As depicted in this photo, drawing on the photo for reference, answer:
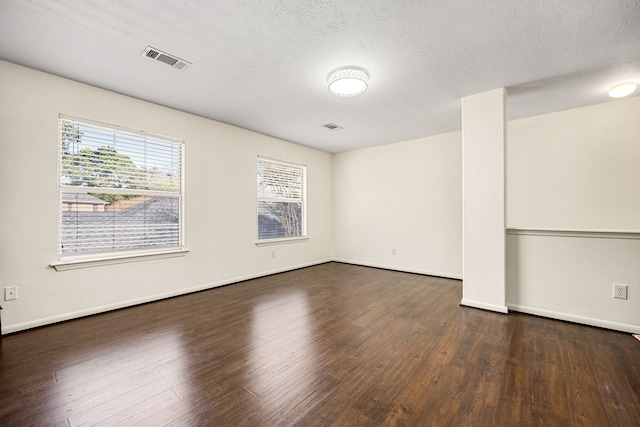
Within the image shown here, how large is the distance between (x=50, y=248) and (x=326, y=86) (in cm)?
335

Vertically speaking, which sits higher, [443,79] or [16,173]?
[443,79]

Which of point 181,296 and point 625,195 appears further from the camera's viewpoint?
point 181,296

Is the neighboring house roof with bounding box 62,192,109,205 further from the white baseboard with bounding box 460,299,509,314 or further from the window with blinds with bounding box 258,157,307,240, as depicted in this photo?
the white baseboard with bounding box 460,299,509,314

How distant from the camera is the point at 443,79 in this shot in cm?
282

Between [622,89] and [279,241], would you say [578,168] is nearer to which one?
[622,89]

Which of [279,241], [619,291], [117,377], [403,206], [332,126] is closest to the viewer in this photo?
[117,377]

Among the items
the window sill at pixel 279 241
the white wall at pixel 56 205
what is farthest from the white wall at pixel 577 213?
the white wall at pixel 56 205

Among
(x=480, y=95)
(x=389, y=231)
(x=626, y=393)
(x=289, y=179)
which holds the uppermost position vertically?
(x=480, y=95)

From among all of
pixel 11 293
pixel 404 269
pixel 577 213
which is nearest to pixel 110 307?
Result: pixel 11 293

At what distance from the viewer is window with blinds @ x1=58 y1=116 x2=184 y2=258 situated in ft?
9.33

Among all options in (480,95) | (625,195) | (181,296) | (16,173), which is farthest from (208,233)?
(625,195)

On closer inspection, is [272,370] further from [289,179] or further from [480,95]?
[289,179]

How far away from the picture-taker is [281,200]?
17.1 ft

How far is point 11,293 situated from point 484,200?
197 inches
